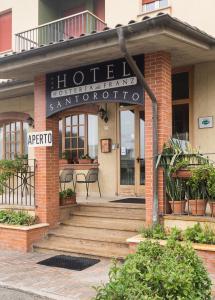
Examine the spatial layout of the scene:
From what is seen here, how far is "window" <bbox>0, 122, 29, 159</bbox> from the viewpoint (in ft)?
45.2

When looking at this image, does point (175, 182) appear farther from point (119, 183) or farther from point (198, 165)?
point (119, 183)

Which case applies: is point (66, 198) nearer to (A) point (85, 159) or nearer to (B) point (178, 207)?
(A) point (85, 159)

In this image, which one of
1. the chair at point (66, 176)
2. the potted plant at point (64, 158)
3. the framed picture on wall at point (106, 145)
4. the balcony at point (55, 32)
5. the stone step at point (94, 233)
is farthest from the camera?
the balcony at point (55, 32)

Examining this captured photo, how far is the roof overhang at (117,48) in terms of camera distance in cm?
612

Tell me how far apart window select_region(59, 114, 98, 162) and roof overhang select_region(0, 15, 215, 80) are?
3.57 metres

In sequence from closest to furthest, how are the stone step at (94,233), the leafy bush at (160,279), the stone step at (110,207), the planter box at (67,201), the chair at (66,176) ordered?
the leafy bush at (160,279) < the stone step at (94,233) < the stone step at (110,207) < the planter box at (67,201) < the chair at (66,176)

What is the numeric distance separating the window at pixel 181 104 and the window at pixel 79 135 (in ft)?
9.46

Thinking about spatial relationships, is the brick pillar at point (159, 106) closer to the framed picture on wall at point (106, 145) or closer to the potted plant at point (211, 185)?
the potted plant at point (211, 185)

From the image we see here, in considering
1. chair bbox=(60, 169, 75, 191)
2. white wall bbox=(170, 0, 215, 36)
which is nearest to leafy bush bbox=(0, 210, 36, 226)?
chair bbox=(60, 169, 75, 191)

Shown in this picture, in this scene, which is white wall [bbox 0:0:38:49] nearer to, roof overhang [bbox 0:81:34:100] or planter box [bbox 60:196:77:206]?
roof overhang [bbox 0:81:34:100]

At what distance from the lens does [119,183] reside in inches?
430

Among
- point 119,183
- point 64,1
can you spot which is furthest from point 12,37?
point 119,183

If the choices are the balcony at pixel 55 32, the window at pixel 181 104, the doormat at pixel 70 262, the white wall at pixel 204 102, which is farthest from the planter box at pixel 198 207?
the balcony at pixel 55 32

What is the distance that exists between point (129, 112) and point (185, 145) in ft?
12.1
